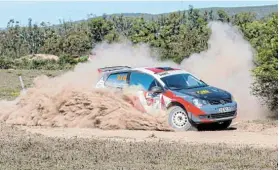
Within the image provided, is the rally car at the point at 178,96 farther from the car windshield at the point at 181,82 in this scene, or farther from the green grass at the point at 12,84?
the green grass at the point at 12,84

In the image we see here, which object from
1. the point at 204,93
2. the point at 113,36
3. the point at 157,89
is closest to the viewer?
the point at 204,93

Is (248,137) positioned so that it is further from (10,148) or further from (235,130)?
(10,148)

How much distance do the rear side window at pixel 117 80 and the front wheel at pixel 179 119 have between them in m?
1.72

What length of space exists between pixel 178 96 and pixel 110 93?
2001 mm

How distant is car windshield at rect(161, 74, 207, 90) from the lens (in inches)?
614

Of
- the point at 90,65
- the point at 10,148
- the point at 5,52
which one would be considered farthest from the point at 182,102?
Result: the point at 5,52

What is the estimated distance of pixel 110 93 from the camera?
16.1m

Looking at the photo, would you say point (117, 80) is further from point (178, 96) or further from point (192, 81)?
point (178, 96)

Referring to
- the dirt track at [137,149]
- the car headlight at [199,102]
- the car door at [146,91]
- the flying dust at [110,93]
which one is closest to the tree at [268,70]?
the flying dust at [110,93]

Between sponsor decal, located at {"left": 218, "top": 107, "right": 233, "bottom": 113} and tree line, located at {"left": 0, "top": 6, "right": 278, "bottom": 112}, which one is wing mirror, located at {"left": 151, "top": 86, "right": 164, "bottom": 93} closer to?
sponsor decal, located at {"left": 218, "top": 107, "right": 233, "bottom": 113}

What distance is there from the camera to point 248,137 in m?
13.6

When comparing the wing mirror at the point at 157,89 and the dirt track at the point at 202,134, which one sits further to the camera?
the wing mirror at the point at 157,89

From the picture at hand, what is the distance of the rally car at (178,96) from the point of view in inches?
580

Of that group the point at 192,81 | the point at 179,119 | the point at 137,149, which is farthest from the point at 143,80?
the point at 137,149
